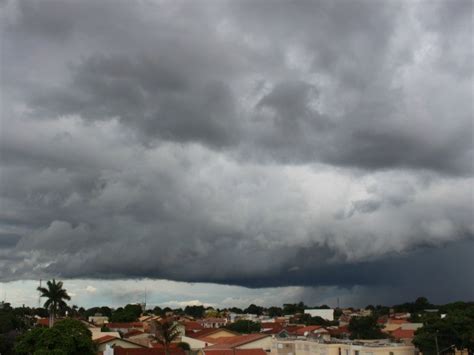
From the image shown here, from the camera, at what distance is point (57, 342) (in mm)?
63625

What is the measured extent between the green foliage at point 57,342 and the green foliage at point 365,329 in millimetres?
50997

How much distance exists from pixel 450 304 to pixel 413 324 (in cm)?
2594

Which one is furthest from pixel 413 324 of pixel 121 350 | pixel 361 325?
pixel 121 350

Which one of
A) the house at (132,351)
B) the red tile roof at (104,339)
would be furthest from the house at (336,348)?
the red tile roof at (104,339)

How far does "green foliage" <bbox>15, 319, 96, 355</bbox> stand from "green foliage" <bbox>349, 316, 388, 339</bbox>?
167 feet

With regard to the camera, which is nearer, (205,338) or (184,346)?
(184,346)

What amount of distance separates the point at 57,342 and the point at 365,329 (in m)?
58.1

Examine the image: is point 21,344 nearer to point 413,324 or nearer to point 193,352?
point 193,352

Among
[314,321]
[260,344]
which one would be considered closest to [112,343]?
[260,344]

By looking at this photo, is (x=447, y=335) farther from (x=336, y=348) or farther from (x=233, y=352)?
(x=233, y=352)

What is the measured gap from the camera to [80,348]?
6588 centimetres

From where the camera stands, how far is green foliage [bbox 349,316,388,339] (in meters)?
100

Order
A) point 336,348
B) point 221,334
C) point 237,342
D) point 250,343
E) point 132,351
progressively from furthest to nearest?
point 221,334
point 237,342
point 250,343
point 132,351
point 336,348

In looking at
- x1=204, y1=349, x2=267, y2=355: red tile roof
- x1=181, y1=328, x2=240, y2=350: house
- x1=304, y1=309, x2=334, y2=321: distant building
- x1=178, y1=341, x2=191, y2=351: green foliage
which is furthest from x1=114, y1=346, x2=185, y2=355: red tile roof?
x1=304, y1=309, x2=334, y2=321: distant building
